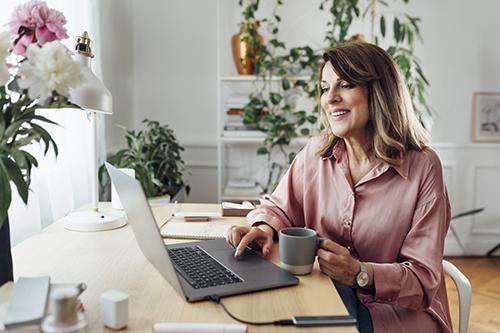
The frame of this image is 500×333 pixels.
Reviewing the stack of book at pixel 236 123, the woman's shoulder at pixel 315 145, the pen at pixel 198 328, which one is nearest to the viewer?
the pen at pixel 198 328

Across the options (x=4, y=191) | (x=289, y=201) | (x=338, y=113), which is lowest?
(x=289, y=201)

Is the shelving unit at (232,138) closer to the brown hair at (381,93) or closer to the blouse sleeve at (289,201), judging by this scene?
the blouse sleeve at (289,201)

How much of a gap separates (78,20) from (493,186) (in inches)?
112

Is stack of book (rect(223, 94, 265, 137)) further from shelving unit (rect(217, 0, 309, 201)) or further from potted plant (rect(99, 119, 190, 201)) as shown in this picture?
potted plant (rect(99, 119, 190, 201))

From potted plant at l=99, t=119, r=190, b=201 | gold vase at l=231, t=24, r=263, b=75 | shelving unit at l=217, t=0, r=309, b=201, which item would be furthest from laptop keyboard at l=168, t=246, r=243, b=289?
gold vase at l=231, t=24, r=263, b=75

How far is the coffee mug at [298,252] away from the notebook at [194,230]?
1.03 ft

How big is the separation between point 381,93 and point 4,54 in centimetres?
91

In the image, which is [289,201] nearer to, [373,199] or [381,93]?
[373,199]

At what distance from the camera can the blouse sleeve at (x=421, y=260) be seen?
1174mm

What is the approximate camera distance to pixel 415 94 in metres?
3.48

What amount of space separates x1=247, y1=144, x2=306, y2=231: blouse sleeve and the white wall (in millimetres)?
1899

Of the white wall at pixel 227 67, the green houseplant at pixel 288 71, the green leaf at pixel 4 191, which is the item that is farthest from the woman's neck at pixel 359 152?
the white wall at pixel 227 67

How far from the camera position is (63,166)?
7.13 ft

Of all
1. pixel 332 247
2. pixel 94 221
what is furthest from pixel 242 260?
pixel 94 221
